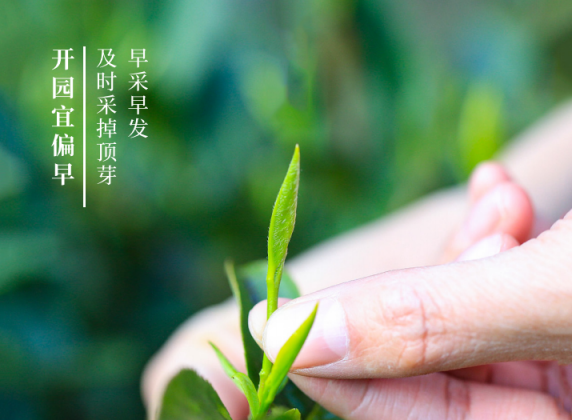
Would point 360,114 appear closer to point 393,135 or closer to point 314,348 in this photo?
point 393,135

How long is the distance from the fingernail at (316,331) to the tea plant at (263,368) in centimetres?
1

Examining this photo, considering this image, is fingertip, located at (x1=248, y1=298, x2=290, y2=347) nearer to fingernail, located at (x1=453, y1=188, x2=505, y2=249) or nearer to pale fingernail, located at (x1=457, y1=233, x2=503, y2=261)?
pale fingernail, located at (x1=457, y1=233, x2=503, y2=261)

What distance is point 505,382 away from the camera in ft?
1.71

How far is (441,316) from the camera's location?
0.34 meters

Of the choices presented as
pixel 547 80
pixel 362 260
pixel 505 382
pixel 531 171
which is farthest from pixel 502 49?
pixel 505 382

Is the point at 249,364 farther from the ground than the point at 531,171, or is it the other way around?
the point at 531,171

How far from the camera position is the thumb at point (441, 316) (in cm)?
34

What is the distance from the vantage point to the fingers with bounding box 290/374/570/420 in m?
0.40

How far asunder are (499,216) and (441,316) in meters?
0.26

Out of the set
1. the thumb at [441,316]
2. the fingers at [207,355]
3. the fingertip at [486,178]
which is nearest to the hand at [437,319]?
the thumb at [441,316]

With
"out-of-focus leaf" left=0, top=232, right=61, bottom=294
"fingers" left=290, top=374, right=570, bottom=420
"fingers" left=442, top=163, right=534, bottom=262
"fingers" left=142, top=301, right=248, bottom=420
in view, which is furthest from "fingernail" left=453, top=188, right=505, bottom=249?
"out-of-focus leaf" left=0, top=232, right=61, bottom=294

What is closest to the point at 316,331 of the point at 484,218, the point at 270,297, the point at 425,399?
the point at 270,297

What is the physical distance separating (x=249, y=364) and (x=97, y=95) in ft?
2.61

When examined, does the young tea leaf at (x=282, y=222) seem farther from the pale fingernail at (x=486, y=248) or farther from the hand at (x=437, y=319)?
the pale fingernail at (x=486, y=248)
